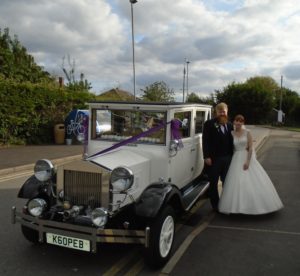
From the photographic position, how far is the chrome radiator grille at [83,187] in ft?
15.2

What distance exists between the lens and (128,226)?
4.54 m

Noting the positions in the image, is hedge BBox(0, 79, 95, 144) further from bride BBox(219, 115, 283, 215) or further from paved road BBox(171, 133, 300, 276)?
paved road BBox(171, 133, 300, 276)

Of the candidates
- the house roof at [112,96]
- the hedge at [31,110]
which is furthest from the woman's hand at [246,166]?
the hedge at [31,110]

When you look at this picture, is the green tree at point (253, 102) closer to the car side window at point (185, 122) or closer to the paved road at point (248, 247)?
the paved road at point (248, 247)

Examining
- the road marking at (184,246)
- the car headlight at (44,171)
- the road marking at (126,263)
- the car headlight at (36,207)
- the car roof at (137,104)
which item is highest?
the car roof at (137,104)

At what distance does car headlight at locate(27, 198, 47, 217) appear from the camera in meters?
4.71

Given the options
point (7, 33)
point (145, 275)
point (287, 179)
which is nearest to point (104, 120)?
point (145, 275)

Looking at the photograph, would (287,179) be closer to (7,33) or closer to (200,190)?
(200,190)

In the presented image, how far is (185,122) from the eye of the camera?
649 cm

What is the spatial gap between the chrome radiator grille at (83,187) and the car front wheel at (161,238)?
27.6 inches

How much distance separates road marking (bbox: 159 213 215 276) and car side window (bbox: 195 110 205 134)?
1.49 metres

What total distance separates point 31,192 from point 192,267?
2234 millimetres

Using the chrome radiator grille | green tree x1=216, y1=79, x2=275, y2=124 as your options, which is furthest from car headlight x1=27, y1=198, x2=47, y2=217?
green tree x1=216, y1=79, x2=275, y2=124

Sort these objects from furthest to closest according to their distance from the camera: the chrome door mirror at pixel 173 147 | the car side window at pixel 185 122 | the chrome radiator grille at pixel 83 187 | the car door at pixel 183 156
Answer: the car side window at pixel 185 122 → the car door at pixel 183 156 → the chrome door mirror at pixel 173 147 → the chrome radiator grille at pixel 83 187
